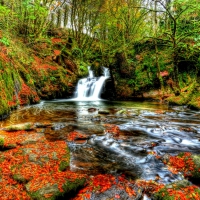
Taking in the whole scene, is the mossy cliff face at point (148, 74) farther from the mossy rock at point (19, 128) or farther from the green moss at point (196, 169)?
the mossy rock at point (19, 128)

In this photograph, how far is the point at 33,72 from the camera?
1121 cm

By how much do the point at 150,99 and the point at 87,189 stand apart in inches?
435

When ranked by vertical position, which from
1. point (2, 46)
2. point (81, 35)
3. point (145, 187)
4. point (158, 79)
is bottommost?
point (145, 187)

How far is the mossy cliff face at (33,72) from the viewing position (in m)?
7.26

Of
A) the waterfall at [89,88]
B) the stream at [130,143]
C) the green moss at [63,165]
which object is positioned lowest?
the stream at [130,143]

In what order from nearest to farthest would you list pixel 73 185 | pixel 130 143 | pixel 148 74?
pixel 73 185, pixel 130 143, pixel 148 74

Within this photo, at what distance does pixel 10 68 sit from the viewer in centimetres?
777

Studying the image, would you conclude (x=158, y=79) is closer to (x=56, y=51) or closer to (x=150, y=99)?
(x=150, y=99)

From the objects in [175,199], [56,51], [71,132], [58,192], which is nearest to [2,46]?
[71,132]

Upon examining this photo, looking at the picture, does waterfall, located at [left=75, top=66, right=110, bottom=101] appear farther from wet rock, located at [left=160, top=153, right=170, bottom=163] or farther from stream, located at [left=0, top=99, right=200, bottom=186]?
wet rock, located at [left=160, top=153, right=170, bottom=163]

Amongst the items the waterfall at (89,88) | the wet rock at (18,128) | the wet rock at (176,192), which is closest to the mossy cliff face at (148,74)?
the waterfall at (89,88)

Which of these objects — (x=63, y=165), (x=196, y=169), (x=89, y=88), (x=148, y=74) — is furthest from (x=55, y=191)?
(x=148, y=74)

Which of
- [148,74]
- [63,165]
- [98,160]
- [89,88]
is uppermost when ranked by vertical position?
[148,74]

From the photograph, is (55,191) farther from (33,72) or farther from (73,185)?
(33,72)
